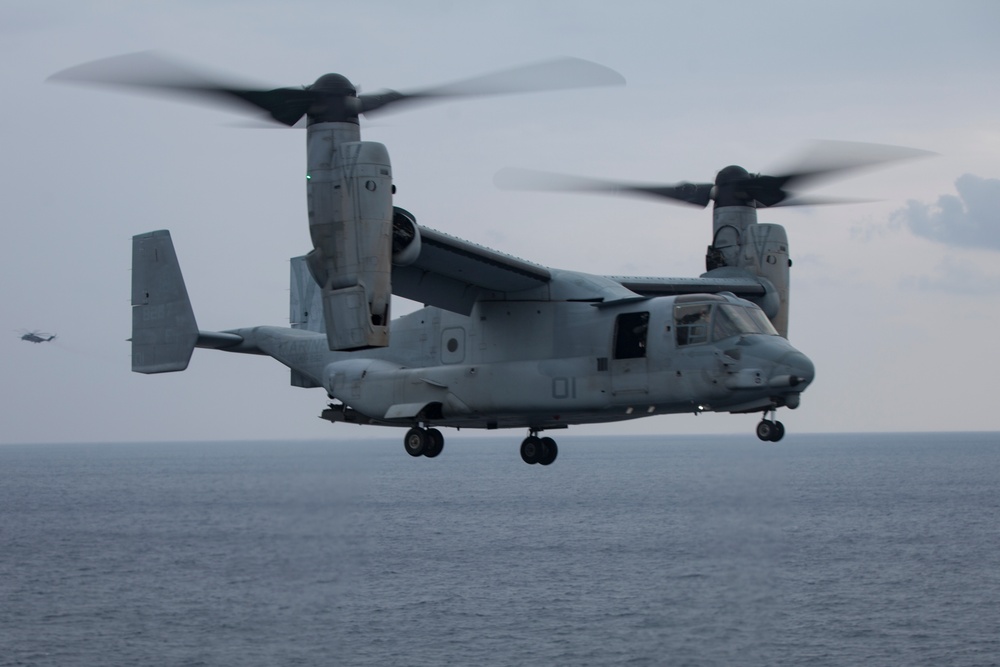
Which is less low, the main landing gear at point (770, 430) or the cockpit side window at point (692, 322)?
the cockpit side window at point (692, 322)

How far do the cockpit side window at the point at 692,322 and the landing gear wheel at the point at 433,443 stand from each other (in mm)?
5558

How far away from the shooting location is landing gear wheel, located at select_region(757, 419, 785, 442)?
20.4m

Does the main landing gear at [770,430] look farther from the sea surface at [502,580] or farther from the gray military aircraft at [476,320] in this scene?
the sea surface at [502,580]

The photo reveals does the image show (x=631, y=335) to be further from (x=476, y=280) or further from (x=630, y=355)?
(x=476, y=280)

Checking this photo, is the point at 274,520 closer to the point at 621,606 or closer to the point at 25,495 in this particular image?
the point at 621,606

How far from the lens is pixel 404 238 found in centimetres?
2031

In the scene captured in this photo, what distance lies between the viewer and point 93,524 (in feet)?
411

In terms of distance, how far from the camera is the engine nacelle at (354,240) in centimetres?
1928

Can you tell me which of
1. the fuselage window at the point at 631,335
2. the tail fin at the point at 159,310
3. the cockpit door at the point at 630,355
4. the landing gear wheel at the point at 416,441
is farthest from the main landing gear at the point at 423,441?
A: the tail fin at the point at 159,310

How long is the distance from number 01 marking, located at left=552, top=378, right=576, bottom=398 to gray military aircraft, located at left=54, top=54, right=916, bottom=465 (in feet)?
0.09

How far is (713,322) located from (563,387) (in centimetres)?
322

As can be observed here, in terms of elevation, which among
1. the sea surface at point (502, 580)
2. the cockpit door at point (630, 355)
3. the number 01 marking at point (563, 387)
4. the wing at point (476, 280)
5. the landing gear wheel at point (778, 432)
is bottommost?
the sea surface at point (502, 580)

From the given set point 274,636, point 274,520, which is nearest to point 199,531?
point 274,520

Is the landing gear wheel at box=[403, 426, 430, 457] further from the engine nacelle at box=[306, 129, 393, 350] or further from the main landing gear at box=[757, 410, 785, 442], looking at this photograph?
the main landing gear at box=[757, 410, 785, 442]
